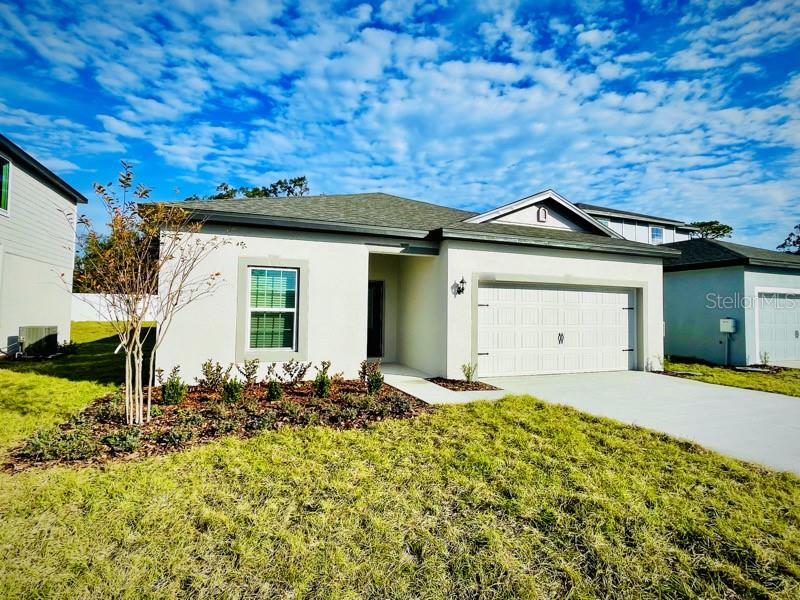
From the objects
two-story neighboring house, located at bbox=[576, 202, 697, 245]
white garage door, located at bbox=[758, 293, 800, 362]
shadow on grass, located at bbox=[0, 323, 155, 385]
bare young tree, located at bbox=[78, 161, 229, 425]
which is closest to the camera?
bare young tree, located at bbox=[78, 161, 229, 425]

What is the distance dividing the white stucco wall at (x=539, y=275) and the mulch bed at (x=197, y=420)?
2218mm

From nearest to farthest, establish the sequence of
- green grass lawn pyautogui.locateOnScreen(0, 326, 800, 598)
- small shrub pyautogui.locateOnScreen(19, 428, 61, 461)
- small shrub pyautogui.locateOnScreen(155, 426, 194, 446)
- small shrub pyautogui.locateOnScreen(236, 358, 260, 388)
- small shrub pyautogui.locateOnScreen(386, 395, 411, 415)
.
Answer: green grass lawn pyautogui.locateOnScreen(0, 326, 800, 598) → small shrub pyautogui.locateOnScreen(19, 428, 61, 461) → small shrub pyautogui.locateOnScreen(155, 426, 194, 446) → small shrub pyautogui.locateOnScreen(386, 395, 411, 415) → small shrub pyautogui.locateOnScreen(236, 358, 260, 388)

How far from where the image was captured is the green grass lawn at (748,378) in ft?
28.0

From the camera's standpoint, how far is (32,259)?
37.2 ft

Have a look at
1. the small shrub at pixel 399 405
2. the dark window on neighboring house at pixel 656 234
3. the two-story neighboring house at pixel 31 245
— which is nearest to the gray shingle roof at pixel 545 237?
the small shrub at pixel 399 405

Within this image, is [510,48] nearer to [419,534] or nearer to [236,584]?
[419,534]

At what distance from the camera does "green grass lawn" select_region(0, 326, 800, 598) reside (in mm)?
2414

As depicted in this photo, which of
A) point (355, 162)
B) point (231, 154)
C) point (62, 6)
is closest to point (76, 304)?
point (231, 154)

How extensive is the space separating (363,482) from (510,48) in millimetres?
9676

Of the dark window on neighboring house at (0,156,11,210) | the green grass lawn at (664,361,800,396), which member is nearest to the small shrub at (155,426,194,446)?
the dark window on neighboring house at (0,156,11,210)

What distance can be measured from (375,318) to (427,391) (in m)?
3.86

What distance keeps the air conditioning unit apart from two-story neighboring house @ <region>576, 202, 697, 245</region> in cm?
2275

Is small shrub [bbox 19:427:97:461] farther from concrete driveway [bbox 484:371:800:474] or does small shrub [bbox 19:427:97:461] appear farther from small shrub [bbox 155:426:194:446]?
concrete driveway [bbox 484:371:800:474]

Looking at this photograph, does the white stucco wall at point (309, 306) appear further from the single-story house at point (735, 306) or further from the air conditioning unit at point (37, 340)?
the single-story house at point (735, 306)
